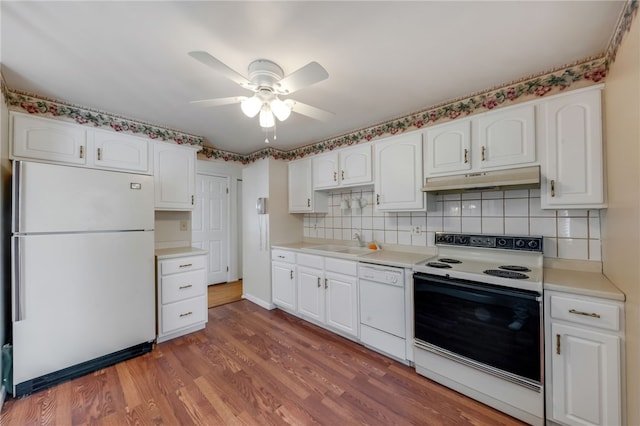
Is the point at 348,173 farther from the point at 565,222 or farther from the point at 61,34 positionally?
the point at 61,34

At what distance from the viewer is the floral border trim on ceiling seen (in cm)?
201

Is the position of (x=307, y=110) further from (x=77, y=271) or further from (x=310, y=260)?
(x=77, y=271)

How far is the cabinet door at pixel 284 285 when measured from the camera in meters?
3.05

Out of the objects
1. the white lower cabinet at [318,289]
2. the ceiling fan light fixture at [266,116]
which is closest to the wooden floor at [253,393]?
the white lower cabinet at [318,289]

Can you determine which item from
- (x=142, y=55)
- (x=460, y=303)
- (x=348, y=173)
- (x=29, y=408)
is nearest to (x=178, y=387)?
(x=29, y=408)

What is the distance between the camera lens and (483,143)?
195cm

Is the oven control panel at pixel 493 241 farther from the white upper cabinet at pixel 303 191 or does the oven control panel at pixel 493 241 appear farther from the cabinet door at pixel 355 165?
the white upper cabinet at pixel 303 191

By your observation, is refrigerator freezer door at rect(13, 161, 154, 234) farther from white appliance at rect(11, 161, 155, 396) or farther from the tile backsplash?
the tile backsplash

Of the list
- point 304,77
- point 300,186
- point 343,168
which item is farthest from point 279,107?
point 300,186

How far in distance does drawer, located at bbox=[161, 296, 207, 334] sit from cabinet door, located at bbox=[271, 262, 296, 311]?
2.86 feet

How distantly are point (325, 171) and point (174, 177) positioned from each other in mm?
1745

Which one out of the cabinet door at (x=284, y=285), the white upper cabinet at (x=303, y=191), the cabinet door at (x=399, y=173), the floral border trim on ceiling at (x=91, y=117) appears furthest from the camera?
the white upper cabinet at (x=303, y=191)

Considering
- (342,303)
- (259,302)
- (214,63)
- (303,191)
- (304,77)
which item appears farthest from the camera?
(259,302)

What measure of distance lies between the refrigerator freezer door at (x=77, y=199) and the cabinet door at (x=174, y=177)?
0.43 meters
